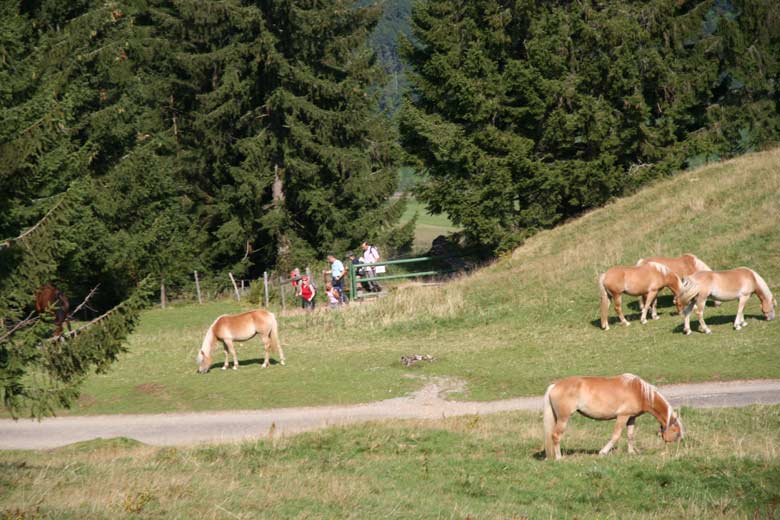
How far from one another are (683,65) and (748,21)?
370 centimetres

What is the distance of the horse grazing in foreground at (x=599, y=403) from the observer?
13516mm

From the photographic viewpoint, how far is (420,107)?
150 ft

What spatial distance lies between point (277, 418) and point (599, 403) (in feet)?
27.8

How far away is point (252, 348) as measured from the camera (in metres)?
29.0

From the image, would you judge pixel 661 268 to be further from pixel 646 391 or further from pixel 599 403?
pixel 599 403

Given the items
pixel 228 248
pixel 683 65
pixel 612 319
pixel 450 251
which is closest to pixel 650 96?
pixel 683 65

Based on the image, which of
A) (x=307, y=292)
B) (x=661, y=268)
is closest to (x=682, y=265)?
(x=661, y=268)

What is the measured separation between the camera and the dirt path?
18531 millimetres

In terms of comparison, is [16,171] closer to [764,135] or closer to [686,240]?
[686,240]

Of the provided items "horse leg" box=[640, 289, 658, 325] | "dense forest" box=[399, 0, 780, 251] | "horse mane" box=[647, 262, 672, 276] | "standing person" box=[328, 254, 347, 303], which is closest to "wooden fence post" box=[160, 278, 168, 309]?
"dense forest" box=[399, 0, 780, 251]

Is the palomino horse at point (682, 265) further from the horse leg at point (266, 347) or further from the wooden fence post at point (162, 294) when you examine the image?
the wooden fence post at point (162, 294)

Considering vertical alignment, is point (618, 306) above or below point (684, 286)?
below

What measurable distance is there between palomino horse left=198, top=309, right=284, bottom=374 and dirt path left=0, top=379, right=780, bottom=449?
3.79 m

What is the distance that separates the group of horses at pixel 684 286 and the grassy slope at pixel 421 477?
7.57 metres
